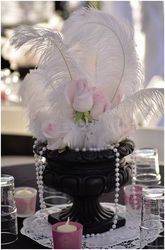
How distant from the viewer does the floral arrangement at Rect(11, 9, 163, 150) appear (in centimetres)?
114

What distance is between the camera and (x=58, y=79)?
3.84 ft

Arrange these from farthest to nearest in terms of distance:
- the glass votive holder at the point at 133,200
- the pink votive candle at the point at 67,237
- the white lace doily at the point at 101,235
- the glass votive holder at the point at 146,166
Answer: the glass votive holder at the point at 146,166 < the glass votive holder at the point at 133,200 < the white lace doily at the point at 101,235 < the pink votive candle at the point at 67,237

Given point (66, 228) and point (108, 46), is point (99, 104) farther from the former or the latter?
point (66, 228)

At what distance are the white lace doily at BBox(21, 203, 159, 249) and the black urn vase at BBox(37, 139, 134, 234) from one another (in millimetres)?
28

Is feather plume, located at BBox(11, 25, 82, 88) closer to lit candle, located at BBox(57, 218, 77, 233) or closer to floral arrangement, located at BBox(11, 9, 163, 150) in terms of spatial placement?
floral arrangement, located at BBox(11, 9, 163, 150)

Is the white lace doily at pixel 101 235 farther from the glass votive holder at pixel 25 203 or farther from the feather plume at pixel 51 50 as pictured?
the feather plume at pixel 51 50

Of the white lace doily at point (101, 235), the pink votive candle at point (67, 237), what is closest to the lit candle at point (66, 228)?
the pink votive candle at point (67, 237)

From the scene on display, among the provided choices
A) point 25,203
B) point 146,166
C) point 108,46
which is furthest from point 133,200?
point 108,46

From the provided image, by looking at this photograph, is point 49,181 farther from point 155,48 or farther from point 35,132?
point 155,48

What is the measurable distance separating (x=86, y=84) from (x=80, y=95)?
33 mm

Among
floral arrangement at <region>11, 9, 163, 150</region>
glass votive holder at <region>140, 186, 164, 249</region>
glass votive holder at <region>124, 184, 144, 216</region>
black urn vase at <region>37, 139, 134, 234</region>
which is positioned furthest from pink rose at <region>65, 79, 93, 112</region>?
glass votive holder at <region>124, 184, 144, 216</region>

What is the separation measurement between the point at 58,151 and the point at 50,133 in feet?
0.15

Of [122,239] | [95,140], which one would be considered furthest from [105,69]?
[122,239]

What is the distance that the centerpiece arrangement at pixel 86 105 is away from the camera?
1135 mm
